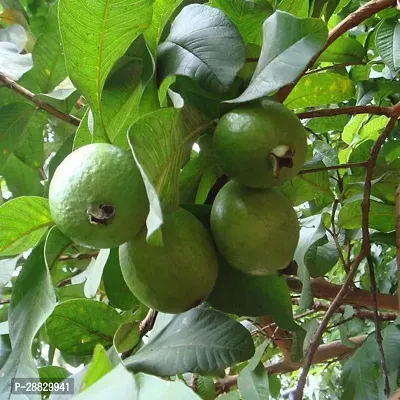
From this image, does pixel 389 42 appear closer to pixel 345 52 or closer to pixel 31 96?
pixel 345 52

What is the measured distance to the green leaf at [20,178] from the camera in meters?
1.17

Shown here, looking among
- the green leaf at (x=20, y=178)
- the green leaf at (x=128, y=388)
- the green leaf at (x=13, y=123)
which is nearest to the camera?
the green leaf at (x=128, y=388)

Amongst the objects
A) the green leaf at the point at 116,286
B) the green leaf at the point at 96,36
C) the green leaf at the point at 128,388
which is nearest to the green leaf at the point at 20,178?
the green leaf at the point at 116,286

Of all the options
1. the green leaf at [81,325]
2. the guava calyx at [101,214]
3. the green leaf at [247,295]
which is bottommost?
the green leaf at [81,325]

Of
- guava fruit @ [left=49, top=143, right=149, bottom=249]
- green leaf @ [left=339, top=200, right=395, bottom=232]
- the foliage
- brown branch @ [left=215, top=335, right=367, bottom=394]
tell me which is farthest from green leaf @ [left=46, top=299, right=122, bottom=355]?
brown branch @ [left=215, top=335, right=367, bottom=394]

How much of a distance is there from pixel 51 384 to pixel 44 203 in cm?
28

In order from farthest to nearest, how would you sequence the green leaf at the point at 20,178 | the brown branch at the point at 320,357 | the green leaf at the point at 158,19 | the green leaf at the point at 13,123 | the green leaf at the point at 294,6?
the brown branch at the point at 320,357 < the green leaf at the point at 20,178 < the green leaf at the point at 13,123 < the green leaf at the point at 294,6 < the green leaf at the point at 158,19

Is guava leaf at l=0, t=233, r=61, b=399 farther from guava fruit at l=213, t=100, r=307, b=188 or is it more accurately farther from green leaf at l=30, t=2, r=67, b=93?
green leaf at l=30, t=2, r=67, b=93

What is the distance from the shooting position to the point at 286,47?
1.91 feet

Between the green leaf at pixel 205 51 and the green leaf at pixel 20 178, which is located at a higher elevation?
the green leaf at pixel 205 51

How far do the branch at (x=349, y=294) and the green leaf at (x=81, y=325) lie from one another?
0.49 metres

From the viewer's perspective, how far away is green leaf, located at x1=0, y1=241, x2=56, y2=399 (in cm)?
64

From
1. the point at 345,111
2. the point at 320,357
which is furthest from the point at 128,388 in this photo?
the point at 320,357

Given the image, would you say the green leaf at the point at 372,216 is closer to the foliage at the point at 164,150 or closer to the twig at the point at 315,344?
the foliage at the point at 164,150
